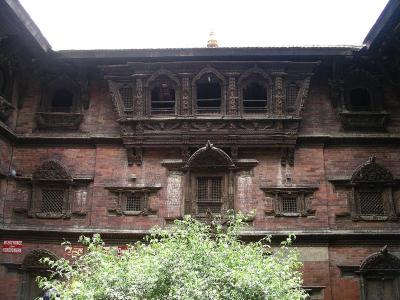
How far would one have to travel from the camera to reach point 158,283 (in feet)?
22.6

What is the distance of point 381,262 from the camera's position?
11648mm

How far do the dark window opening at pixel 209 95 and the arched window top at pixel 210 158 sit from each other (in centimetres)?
112

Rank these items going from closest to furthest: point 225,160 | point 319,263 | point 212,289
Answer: point 212,289 < point 319,263 < point 225,160

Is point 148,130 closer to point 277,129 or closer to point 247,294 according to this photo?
point 277,129

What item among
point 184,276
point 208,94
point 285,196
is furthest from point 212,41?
point 184,276

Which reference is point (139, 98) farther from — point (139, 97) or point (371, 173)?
point (371, 173)

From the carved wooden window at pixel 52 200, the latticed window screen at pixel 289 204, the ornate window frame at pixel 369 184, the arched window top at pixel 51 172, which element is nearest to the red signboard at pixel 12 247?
the carved wooden window at pixel 52 200

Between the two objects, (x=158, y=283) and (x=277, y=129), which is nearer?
(x=158, y=283)

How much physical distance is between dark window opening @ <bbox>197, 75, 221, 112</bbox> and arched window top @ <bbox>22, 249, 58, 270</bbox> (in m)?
5.32

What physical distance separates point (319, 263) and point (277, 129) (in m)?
3.52

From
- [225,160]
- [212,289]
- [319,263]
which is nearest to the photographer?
[212,289]

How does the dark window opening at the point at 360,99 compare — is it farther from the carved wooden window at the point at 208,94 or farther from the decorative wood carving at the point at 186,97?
the decorative wood carving at the point at 186,97

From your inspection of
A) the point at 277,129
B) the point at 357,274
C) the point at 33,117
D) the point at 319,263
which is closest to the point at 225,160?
the point at 277,129

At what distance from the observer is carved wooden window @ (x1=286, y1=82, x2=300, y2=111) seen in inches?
492
